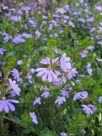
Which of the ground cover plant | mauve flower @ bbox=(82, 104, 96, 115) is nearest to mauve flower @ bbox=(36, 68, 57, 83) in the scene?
the ground cover plant

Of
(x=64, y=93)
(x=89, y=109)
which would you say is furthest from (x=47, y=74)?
(x=89, y=109)

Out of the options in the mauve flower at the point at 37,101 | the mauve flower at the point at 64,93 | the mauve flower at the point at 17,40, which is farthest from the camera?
the mauve flower at the point at 17,40

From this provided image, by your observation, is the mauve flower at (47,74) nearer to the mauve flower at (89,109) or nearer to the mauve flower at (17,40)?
the mauve flower at (89,109)

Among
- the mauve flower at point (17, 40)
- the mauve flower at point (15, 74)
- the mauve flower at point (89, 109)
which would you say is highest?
the mauve flower at point (17, 40)

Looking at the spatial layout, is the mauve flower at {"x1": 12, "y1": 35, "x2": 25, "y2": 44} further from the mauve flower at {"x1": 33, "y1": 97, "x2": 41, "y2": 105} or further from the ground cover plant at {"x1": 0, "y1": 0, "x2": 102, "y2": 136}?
the mauve flower at {"x1": 33, "y1": 97, "x2": 41, "y2": 105}

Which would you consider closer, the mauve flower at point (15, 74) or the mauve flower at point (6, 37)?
the mauve flower at point (15, 74)

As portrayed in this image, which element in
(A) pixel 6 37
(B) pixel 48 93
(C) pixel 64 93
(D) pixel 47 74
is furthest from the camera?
(A) pixel 6 37

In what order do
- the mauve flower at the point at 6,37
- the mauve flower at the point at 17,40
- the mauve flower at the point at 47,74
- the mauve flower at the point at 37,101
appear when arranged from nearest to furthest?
1. the mauve flower at the point at 47,74
2. the mauve flower at the point at 37,101
3. the mauve flower at the point at 6,37
4. the mauve flower at the point at 17,40

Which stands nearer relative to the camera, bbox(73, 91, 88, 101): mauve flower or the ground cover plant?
the ground cover plant

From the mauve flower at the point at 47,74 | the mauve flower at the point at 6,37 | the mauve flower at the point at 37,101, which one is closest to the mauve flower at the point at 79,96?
the mauve flower at the point at 37,101

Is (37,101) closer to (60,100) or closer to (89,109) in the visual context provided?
(60,100)

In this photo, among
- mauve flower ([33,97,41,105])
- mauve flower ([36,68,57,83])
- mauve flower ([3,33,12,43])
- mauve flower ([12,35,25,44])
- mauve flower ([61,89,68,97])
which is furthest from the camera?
mauve flower ([12,35,25,44])

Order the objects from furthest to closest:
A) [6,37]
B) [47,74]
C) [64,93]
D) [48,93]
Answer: [6,37]
[64,93]
[48,93]
[47,74]
